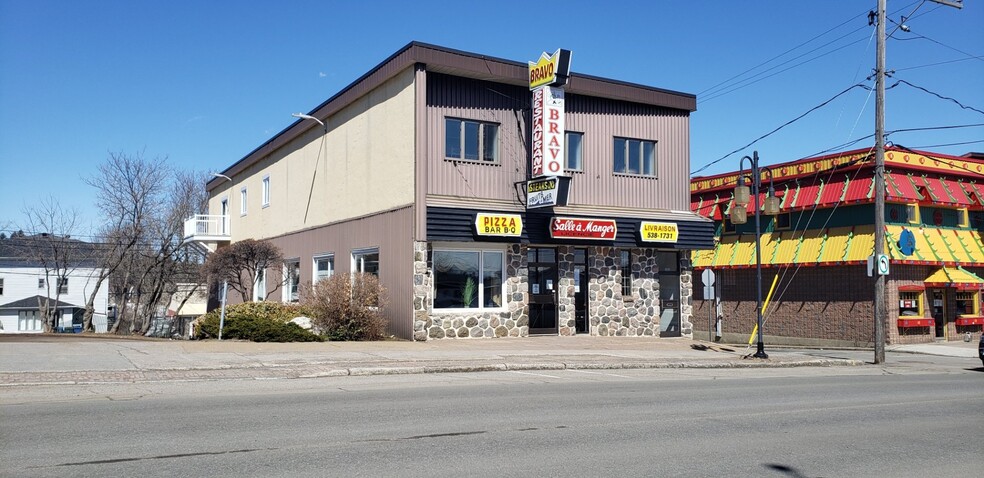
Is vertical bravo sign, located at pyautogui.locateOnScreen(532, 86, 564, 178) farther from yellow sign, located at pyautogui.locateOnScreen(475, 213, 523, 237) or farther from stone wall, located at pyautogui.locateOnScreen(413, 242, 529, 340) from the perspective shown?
stone wall, located at pyautogui.locateOnScreen(413, 242, 529, 340)

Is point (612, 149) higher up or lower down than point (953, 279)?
higher up

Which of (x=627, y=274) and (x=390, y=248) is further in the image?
(x=627, y=274)

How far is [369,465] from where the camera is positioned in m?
7.18

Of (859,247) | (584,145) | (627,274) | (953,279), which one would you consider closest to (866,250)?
(859,247)

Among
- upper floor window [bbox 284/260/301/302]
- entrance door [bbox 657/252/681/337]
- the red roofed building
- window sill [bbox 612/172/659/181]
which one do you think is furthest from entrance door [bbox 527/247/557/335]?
upper floor window [bbox 284/260/301/302]

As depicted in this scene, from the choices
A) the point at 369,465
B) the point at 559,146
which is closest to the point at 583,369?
the point at 559,146

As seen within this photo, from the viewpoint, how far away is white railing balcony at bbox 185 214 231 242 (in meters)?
39.2

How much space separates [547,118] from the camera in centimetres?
2184

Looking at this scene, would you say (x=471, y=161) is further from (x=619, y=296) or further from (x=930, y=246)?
(x=930, y=246)

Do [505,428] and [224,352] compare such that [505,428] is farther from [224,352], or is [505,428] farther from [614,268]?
[614,268]

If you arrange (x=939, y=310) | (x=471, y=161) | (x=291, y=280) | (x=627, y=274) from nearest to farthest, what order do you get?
(x=471, y=161), (x=627, y=274), (x=939, y=310), (x=291, y=280)

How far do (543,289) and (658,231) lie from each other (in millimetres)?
4196

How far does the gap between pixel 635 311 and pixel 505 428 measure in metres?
16.7

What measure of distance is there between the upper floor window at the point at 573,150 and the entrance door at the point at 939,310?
14.6 meters
